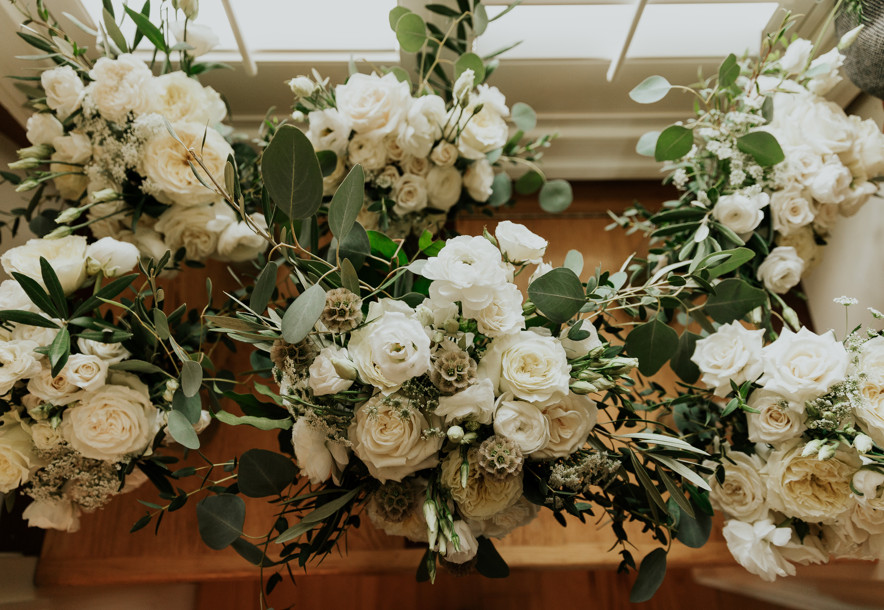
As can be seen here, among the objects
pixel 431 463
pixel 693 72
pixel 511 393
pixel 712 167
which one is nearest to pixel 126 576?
pixel 431 463

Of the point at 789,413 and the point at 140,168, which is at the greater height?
the point at 140,168

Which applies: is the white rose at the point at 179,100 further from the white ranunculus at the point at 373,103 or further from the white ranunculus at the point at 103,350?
the white ranunculus at the point at 103,350

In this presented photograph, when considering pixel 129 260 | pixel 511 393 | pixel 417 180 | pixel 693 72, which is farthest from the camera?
pixel 693 72

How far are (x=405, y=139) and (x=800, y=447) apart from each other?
2.15ft

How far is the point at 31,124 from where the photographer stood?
2.92 ft

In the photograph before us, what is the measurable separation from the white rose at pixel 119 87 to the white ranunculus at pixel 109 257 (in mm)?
181

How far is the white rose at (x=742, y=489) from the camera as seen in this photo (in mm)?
787

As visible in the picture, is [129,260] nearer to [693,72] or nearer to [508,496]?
[508,496]

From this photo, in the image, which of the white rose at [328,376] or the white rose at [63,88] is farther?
the white rose at [63,88]

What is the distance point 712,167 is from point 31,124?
102cm

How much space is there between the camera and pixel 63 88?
0.83 meters

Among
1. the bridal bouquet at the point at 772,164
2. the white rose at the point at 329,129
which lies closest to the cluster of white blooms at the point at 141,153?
the white rose at the point at 329,129

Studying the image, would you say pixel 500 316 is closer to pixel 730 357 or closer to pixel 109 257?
pixel 730 357

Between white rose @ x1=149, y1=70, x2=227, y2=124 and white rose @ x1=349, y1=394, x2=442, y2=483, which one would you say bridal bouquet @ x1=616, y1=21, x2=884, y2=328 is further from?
white rose @ x1=149, y1=70, x2=227, y2=124
